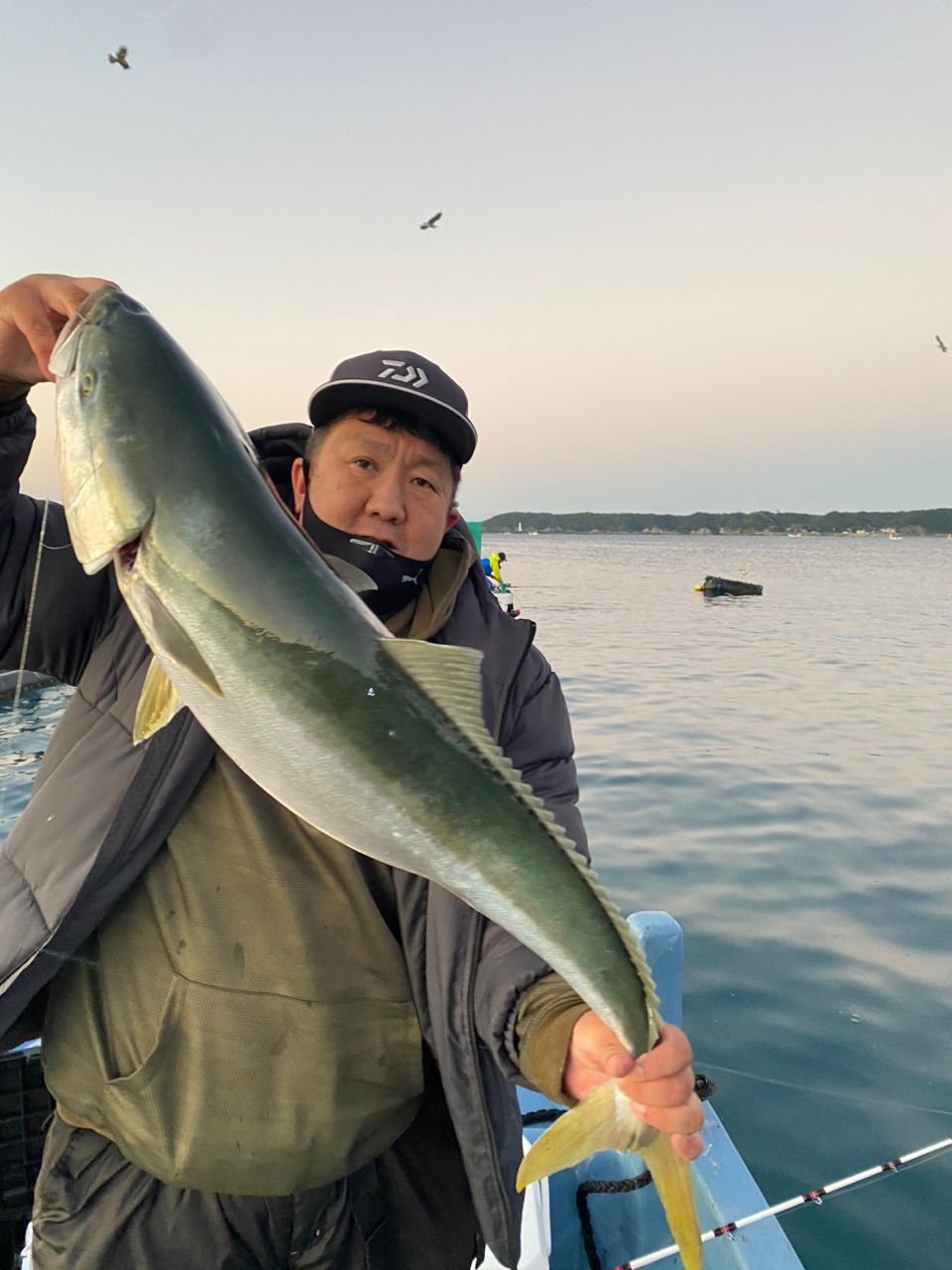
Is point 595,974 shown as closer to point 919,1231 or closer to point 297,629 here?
point 297,629

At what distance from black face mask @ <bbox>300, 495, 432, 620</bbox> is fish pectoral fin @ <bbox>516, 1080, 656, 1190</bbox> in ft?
5.60

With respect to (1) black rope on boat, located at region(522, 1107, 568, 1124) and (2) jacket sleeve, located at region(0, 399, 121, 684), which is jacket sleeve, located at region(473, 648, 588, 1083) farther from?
(1) black rope on boat, located at region(522, 1107, 568, 1124)

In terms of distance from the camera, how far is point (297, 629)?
192 cm

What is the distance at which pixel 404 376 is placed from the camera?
304 cm

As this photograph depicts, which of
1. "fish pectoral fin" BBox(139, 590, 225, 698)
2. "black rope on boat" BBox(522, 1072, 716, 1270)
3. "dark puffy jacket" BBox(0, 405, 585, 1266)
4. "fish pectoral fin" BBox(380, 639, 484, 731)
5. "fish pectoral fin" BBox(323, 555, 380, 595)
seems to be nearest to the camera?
"fish pectoral fin" BBox(139, 590, 225, 698)

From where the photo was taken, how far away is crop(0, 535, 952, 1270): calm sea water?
5.87 metres

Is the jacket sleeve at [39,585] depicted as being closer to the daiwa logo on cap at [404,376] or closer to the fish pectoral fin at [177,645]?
the fish pectoral fin at [177,645]

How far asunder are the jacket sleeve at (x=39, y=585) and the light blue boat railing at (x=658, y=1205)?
2.90 metres

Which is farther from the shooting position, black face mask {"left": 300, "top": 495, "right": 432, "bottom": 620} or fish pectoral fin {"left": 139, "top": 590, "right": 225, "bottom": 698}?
black face mask {"left": 300, "top": 495, "right": 432, "bottom": 620}

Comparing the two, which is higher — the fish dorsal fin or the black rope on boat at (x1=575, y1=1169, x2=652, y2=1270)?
the fish dorsal fin

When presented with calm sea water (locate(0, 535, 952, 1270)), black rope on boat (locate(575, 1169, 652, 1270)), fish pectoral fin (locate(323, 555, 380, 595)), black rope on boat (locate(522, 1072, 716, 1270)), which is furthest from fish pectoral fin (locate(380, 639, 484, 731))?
calm sea water (locate(0, 535, 952, 1270))

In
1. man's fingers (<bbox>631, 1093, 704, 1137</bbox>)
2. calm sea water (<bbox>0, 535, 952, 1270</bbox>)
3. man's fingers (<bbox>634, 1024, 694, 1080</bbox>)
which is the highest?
man's fingers (<bbox>634, 1024, 694, 1080</bbox>)

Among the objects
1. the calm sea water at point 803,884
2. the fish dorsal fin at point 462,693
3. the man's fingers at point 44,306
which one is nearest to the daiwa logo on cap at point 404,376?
the man's fingers at point 44,306

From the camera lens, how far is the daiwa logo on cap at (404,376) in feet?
9.95
